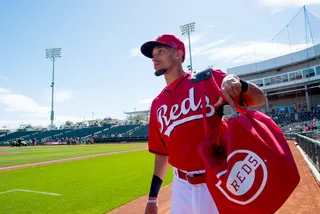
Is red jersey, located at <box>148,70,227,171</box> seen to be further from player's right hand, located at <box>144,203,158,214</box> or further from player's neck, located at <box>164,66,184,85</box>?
player's right hand, located at <box>144,203,158,214</box>

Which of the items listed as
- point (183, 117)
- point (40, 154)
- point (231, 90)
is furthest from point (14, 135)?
point (231, 90)

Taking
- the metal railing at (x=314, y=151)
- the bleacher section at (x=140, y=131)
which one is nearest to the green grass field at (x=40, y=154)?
the metal railing at (x=314, y=151)

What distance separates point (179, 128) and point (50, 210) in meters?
4.11

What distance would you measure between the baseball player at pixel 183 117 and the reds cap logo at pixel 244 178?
358 millimetres

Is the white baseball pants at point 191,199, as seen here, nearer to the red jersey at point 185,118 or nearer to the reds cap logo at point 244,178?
the red jersey at point 185,118

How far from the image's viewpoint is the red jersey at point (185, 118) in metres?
1.67

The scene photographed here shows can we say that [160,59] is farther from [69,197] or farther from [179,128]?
[69,197]

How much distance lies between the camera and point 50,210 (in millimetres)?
4578

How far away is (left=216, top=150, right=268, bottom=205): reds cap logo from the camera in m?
1.02

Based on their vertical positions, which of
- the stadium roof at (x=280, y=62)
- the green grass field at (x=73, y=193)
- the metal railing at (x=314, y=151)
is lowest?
the green grass field at (x=73, y=193)

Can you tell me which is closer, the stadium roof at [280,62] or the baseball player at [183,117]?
the baseball player at [183,117]

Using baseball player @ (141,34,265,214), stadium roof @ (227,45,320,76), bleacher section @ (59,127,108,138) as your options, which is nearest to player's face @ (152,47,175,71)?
baseball player @ (141,34,265,214)

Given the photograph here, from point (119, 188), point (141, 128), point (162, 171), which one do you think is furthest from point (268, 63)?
point (162, 171)

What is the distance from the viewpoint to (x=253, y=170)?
3.43 feet
